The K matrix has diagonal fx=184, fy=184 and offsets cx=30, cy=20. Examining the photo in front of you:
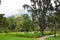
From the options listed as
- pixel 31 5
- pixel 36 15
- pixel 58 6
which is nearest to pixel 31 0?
pixel 31 5

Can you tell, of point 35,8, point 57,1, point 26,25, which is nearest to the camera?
point 57,1

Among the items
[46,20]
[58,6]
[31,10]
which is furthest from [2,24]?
[58,6]

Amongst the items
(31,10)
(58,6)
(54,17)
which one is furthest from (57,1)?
(31,10)

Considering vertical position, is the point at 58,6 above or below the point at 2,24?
above

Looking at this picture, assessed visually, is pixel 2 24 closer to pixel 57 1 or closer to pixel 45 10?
pixel 45 10

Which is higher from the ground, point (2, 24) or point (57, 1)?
point (57, 1)

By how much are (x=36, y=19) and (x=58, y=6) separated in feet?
25.0

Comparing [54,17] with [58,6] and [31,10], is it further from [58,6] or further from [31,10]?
[31,10]

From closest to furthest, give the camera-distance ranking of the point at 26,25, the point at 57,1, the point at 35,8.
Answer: the point at 57,1
the point at 35,8
the point at 26,25

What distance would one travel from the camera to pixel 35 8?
50.3 m

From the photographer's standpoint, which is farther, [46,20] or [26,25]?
[26,25]

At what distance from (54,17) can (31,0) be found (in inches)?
303

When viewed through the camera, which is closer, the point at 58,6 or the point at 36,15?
the point at 58,6

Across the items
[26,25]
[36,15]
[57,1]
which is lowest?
[26,25]
